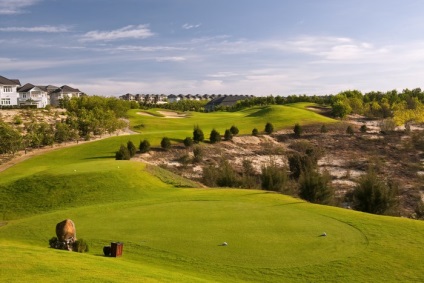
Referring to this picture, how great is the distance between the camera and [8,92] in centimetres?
10025

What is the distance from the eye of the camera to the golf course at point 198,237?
13.8 meters

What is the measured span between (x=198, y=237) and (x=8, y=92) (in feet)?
318

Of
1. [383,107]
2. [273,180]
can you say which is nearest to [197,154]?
[273,180]

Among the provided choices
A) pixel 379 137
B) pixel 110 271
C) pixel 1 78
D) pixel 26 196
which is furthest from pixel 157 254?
pixel 1 78

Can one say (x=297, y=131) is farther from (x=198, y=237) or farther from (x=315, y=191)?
(x=198, y=237)

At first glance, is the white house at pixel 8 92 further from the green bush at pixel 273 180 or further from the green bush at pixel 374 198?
the green bush at pixel 374 198

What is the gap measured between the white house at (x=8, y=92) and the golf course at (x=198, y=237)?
7711cm

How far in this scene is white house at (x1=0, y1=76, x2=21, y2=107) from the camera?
323ft

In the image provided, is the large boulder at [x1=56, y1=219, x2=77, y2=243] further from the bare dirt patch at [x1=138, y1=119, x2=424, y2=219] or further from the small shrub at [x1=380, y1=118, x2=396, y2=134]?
the small shrub at [x1=380, y1=118, x2=396, y2=134]

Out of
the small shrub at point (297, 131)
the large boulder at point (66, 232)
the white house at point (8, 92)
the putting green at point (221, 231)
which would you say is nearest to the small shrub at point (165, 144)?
the small shrub at point (297, 131)

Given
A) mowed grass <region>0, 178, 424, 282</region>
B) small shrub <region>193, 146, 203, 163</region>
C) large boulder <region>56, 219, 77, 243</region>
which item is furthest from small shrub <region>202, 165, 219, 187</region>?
large boulder <region>56, 219, 77, 243</region>

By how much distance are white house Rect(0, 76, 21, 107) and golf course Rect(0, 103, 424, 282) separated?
77.1m

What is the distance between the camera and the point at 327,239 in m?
16.9

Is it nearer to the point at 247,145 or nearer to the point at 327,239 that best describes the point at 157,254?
the point at 327,239
